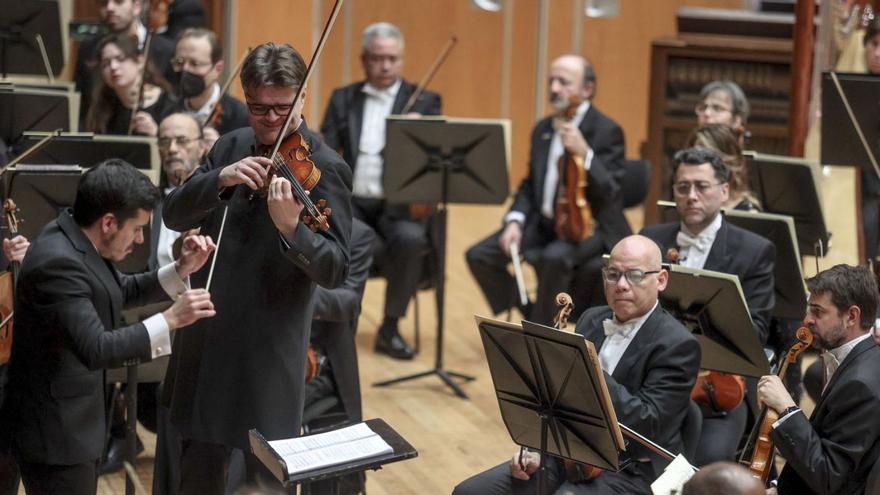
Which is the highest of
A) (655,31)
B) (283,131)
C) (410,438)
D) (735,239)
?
(655,31)

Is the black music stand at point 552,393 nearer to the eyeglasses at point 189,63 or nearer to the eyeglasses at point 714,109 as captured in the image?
the eyeglasses at point 714,109

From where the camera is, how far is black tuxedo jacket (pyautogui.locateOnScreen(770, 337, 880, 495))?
356 cm

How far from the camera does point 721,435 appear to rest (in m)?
4.58

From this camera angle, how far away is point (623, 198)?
6.54 metres

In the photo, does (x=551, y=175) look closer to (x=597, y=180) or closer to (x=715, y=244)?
(x=597, y=180)

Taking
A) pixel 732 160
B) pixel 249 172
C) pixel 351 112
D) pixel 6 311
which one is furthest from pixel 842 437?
pixel 351 112

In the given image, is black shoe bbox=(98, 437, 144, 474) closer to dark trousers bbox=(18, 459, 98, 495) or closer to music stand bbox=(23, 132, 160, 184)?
music stand bbox=(23, 132, 160, 184)

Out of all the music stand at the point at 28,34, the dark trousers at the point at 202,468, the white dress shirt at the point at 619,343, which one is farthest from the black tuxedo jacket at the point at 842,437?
the music stand at the point at 28,34

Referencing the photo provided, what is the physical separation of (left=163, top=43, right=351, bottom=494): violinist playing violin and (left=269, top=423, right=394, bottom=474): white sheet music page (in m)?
0.14

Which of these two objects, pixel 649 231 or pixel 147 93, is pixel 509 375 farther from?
pixel 147 93

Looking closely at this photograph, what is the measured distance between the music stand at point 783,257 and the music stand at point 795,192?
39 cm

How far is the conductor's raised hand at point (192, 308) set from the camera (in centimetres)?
325

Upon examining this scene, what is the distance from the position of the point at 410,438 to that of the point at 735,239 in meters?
1.63

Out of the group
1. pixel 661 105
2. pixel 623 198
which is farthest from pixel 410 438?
pixel 661 105
